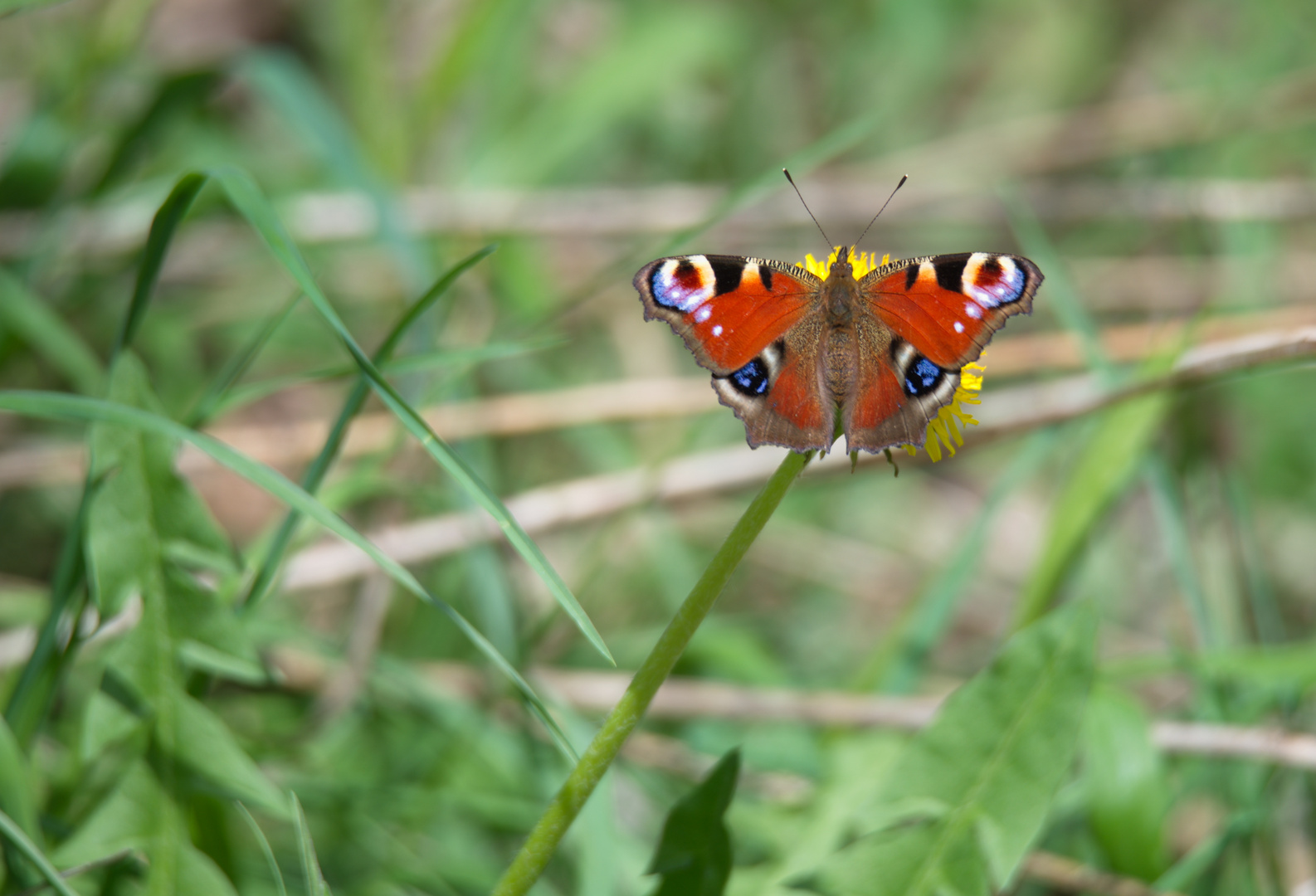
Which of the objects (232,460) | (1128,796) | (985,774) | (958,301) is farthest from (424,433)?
(1128,796)

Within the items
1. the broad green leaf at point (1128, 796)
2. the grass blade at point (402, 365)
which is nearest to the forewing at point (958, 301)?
the grass blade at point (402, 365)

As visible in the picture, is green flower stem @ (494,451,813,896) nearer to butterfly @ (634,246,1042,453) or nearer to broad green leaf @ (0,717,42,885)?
butterfly @ (634,246,1042,453)

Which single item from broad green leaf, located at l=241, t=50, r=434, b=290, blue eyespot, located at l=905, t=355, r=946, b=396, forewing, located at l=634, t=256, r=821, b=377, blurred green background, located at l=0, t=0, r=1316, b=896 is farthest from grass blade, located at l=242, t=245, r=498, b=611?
broad green leaf, located at l=241, t=50, r=434, b=290

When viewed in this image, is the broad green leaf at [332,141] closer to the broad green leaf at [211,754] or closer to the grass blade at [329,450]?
the grass blade at [329,450]

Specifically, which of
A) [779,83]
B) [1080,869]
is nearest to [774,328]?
[1080,869]

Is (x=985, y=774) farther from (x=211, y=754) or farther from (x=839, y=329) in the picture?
(x=211, y=754)

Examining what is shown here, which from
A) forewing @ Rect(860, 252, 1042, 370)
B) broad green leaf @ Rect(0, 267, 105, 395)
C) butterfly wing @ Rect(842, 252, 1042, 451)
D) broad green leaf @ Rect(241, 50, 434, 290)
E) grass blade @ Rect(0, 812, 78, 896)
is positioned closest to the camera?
grass blade @ Rect(0, 812, 78, 896)
